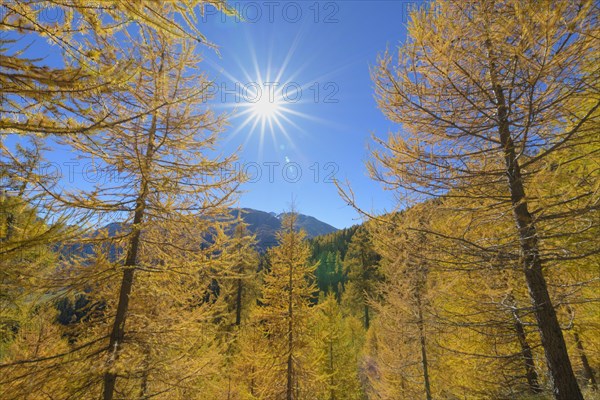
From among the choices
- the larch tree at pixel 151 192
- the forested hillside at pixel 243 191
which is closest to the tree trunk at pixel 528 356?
the forested hillside at pixel 243 191

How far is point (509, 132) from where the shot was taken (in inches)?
172

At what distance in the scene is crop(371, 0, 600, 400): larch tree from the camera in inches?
139

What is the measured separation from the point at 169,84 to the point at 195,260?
388cm

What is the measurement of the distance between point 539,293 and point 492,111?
2.89m

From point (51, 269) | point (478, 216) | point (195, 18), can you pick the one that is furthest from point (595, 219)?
point (51, 269)

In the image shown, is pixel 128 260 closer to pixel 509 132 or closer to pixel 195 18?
pixel 195 18

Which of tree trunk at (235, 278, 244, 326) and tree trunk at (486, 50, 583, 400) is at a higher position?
tree trunk at (486, 50, 583, 400)

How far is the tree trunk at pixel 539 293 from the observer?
3.50 meters

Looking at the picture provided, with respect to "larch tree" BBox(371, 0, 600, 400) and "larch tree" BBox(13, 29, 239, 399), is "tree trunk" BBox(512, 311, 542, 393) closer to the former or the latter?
"larch tree" BBox(371, 0, 600, 400)

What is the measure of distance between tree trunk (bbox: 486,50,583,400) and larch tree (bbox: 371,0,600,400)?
1 cm

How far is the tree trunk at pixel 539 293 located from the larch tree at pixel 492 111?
0.01m

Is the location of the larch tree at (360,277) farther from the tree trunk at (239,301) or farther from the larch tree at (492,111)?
the larch tree at (492,111)

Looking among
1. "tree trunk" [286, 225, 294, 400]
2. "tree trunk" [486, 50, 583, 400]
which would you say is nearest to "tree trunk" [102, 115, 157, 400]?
"tree trunk" [486, 50, 583, 400]

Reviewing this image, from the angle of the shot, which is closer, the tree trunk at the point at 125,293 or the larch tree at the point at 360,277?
the tree trunk at the point at 125,293
